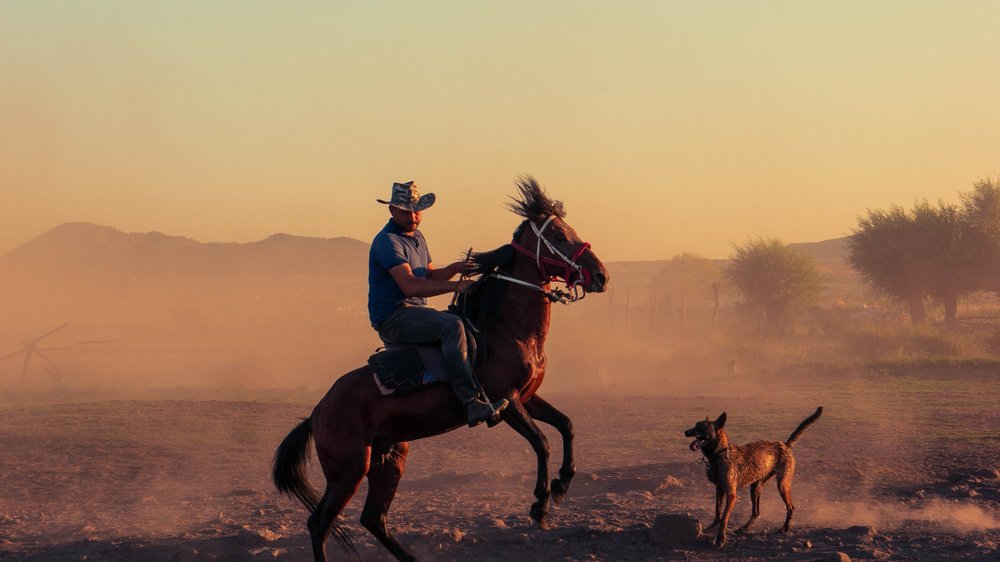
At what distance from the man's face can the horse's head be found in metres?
0.83

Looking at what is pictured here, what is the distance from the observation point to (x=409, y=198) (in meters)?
7.67

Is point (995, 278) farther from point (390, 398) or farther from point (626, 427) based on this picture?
point (390, 398)

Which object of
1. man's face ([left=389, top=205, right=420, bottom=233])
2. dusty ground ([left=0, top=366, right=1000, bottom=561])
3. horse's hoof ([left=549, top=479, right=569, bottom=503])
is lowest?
dusty ground ([left=0, top=366, right=1000, bottom=561])

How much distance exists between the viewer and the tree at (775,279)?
51219mm

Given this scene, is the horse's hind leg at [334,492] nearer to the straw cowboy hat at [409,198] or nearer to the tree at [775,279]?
the straw cowboy hat at [409,198]

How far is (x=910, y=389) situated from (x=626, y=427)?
26.6ft

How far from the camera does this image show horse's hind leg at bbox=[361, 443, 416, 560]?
795 centimetres

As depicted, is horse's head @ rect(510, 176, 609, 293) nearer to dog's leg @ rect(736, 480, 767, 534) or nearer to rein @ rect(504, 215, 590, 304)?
rein @ rect(504, 215, 590, 304)

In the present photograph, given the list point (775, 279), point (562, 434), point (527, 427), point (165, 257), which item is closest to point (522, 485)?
point (562, 434)

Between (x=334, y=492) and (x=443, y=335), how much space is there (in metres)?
1.62

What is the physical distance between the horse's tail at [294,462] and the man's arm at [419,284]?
1667 millimetres

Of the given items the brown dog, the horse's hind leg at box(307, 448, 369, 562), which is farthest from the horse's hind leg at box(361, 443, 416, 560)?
the brown dog

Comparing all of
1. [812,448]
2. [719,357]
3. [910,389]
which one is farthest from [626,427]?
[719,357]

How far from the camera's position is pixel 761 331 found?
48406mm
